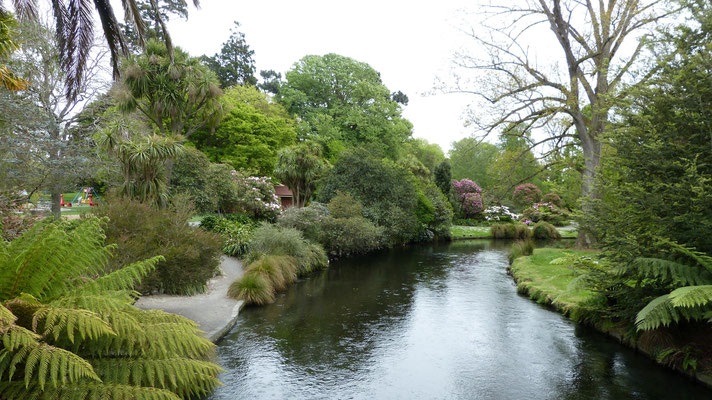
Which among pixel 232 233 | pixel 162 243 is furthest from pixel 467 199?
pixel 162 243

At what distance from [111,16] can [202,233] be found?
4863mm

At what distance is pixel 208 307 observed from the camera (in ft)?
33.1

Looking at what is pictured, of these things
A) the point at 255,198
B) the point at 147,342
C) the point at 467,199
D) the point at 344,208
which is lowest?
the point at 147,342

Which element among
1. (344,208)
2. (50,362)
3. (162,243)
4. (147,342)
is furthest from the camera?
(344,208)

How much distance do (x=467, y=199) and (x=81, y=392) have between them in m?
38.7

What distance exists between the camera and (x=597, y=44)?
16.6m

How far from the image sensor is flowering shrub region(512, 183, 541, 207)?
4000 cm

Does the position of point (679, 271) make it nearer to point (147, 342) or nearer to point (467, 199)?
point (147, 342)

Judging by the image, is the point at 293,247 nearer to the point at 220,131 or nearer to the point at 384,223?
the point at 384,223

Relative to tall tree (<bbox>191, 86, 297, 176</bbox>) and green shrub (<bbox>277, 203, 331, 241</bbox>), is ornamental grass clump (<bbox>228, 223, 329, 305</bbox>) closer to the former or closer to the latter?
green shrub (<bbox>277, 203, 331, 241</bbox>)

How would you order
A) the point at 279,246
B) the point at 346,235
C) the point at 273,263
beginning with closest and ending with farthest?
the point at 273,263
the point at 279,246
the point at 346,235

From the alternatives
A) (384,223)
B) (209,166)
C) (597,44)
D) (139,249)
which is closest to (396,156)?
(384,223)

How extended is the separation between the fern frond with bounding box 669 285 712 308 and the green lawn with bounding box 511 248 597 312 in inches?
149

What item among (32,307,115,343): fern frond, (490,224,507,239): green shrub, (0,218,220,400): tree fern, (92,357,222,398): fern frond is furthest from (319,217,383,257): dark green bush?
(32,307,115,343): fern frond
